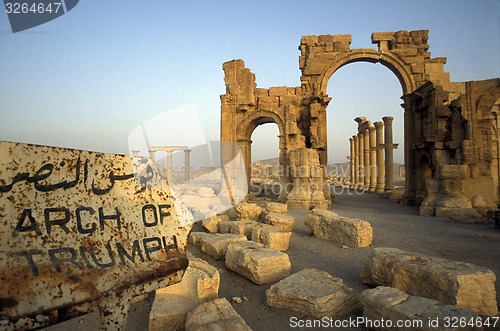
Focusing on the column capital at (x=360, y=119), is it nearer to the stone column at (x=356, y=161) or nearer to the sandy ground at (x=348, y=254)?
the stone column at (x=356, y=161)

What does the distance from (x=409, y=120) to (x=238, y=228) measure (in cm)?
1096

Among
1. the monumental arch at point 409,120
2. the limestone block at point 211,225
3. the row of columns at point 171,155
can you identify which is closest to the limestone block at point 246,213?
the limestone block at point 211,225

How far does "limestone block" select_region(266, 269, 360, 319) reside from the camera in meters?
2.73

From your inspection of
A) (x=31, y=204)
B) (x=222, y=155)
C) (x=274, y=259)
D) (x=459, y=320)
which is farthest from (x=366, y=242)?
(x=222, y=155)

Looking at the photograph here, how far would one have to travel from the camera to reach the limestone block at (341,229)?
17.4 feet

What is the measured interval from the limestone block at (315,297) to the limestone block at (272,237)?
179 cm

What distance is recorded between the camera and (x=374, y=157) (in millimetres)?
20766

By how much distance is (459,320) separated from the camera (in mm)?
2041

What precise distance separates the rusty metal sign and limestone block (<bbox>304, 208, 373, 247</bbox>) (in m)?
4.18

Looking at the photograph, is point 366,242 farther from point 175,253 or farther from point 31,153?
point 31,153

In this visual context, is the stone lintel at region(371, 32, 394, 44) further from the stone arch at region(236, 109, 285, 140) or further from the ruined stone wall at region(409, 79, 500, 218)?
the stone arch at region(236, 109, 285, 140)

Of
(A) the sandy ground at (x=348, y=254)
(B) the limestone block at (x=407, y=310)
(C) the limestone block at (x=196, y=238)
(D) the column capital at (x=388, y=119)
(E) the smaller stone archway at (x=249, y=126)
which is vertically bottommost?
(A) the sandy ground at (x=348, y=254)

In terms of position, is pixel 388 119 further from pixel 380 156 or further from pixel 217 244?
pixel 217 244

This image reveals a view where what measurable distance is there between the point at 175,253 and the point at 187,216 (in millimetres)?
279
